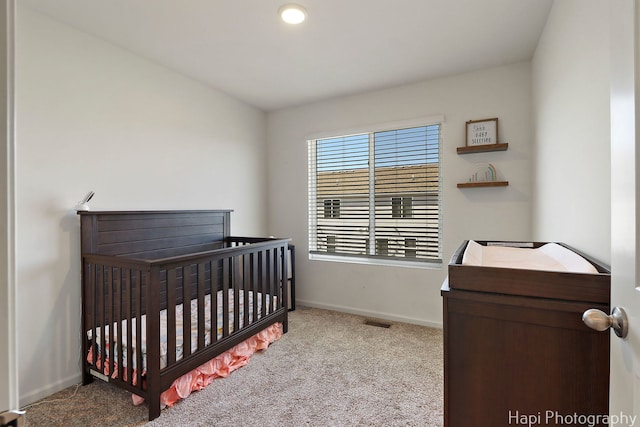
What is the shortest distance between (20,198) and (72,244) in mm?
402

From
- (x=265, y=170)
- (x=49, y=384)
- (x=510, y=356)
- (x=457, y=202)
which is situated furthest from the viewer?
(x=265, y=170)

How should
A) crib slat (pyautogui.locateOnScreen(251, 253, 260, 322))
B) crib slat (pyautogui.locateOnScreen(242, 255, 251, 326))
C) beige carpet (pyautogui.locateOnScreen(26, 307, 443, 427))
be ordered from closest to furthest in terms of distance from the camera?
beige carpet (pyautogui.locateOnScreen(26, 307, 443, 427)) < crib slat (pyautogui.locateOnScreen(242, 255, 251, 326)) < crib slat (pyautogui.locateOnScreen(251, 253, 260, 322))

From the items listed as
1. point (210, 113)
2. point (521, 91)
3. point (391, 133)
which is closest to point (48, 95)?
point (210, 113)

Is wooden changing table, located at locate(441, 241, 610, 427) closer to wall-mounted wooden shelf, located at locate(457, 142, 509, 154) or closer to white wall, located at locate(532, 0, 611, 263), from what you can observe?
white wall, located at locate(532, 0, 611, 263)

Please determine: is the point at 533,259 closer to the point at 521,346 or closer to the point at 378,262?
the point at 521,346

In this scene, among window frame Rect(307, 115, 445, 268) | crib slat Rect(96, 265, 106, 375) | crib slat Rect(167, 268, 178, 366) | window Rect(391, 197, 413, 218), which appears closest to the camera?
crib slat Rect(167, 268, 178, 366)

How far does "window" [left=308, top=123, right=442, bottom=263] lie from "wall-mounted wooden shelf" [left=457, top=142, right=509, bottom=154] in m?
0.27

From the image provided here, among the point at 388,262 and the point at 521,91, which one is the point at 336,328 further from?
the point at 521,91

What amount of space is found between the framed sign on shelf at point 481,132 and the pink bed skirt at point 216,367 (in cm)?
246

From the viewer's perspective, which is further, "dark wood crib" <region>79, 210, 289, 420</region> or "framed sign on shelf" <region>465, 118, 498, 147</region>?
"framed sign on shelf" <region>465, 118, 498, 147</region>

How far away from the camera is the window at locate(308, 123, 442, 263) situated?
304 centimetres

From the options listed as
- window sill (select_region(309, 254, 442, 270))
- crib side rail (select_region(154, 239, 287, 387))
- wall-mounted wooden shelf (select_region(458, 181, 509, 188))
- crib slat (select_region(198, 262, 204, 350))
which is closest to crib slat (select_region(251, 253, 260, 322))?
crib side rail (select_region(154, 239, 287, 387))

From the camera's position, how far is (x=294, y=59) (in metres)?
2.54

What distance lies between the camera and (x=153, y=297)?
1697 millimetres
